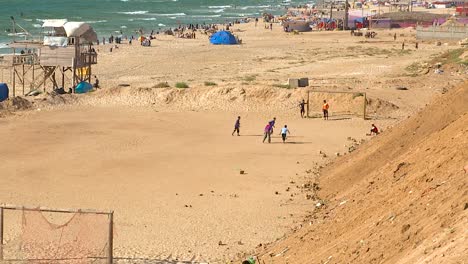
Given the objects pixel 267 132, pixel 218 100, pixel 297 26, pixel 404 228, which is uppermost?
pixel 297 26

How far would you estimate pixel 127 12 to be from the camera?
125375mm

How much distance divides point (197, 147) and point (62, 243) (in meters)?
15.1

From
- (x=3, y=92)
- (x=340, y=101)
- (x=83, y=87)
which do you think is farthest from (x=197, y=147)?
(x=83, y=87)

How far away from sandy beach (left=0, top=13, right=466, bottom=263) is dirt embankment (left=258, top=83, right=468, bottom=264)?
59.4 inches

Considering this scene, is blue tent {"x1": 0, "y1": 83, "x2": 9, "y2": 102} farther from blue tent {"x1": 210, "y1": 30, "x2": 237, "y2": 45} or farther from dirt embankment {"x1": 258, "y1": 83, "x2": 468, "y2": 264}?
blue tent {"x1": 210, "y1": 30, "x2": 237, "y2": 45}

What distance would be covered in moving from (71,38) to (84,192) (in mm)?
21205

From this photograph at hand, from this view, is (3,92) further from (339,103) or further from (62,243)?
(62,243)

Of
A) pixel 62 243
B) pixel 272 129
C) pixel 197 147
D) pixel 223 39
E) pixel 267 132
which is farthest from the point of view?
pixel 223 39

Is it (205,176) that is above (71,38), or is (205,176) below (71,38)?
below

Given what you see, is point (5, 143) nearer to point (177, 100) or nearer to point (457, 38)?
point (177, 100)

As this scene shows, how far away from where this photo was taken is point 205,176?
28672 millimetres

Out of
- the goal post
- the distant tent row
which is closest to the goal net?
the goal post

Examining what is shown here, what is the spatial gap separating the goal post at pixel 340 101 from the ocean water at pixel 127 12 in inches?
1810

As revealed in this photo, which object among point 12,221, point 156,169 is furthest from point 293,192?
point 12,221
